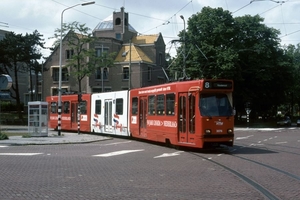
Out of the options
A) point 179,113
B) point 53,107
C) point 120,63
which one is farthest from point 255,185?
point 120,63

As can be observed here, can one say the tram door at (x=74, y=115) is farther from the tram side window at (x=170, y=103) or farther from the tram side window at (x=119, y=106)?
the tram side window at (x=170, y=103)

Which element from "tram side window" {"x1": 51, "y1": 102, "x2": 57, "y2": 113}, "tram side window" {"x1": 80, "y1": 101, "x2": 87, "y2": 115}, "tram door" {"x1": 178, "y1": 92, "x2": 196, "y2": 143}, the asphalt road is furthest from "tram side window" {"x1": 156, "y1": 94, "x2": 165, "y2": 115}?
"tram side window" {"x1": 51, "y1": 102, "x2": 57, "y2": 113}

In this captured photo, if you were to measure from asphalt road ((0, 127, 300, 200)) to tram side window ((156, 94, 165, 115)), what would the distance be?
4.63m

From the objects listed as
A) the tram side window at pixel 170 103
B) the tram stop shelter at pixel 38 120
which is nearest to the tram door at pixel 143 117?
the tram side window at pixel 170 103

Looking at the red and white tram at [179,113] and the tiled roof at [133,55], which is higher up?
the tiled roof at [133,55]

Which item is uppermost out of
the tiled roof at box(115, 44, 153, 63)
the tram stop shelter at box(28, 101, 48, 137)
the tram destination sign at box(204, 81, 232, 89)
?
the tiled roof at box(115, 44, 153, 63)

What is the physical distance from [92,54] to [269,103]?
25.2 metres

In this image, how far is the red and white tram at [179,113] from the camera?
18812 millimetres

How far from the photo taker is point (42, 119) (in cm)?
3012

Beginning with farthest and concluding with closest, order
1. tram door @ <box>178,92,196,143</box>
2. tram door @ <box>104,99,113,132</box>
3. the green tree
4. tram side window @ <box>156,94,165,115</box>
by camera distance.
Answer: the green tree → tram door @ <box>104,99,113,132</box> → tram side window @ <box>156,94,165,115</box> → tram door @ <box>178,92,196,143</box>

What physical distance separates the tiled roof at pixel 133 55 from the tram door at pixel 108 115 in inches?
1629

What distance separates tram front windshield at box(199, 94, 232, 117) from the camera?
18859 mm

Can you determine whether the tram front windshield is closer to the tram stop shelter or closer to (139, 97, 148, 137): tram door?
(139, 97, 148, 137): tram door

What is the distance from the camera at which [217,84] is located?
19.1 metres
